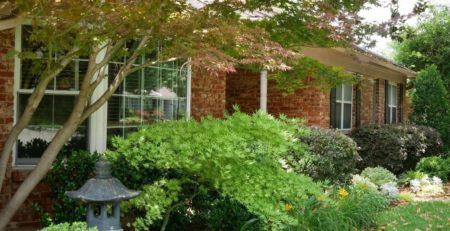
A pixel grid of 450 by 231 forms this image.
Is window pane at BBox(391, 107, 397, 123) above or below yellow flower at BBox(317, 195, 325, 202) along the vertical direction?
above

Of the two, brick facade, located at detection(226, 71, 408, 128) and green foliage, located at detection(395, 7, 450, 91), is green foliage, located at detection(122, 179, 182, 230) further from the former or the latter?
green foliage, located at detection(395, 7, 450, 91)

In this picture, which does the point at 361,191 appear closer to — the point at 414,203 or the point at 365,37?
the point at 414,203

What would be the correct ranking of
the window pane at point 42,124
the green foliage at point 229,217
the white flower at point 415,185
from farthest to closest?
the white flower at point 415,185
the window pane at point 42,124
the green foliage at point 229,217

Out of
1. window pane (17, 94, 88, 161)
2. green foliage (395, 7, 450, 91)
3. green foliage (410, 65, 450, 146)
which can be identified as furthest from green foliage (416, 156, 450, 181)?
window pane (17, 94, 88, 161)

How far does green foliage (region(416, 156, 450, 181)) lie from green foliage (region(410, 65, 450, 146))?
5116 mm

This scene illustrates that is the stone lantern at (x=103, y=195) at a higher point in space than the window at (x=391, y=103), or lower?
lower

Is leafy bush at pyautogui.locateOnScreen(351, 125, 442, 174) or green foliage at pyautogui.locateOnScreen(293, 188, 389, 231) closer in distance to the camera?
green foliage at pyautogui.locateOnScreen(293, 188, 389, 231)

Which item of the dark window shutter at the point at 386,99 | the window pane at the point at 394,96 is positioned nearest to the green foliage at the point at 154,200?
the dark window shutter at the point at 386,99

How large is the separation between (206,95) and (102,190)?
522cm

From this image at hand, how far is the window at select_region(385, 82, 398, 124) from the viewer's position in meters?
19.6

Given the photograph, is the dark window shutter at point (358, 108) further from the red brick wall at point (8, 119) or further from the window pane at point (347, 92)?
the red brick wall at point (8, 119)

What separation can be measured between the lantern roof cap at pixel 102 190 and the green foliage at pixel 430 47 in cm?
1969

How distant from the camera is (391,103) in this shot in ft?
66.9

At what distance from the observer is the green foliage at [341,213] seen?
7.03m
